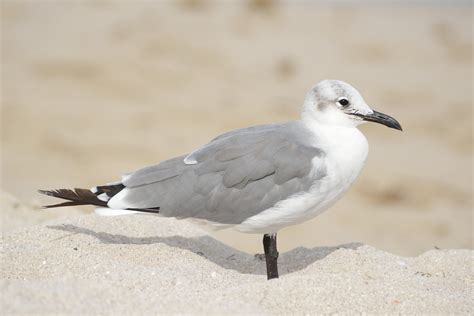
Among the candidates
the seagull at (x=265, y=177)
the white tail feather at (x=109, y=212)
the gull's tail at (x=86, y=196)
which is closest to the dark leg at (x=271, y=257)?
the seagull at (x=265, y=177)

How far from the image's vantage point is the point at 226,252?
5188mm

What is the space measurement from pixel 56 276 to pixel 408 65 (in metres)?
9.56

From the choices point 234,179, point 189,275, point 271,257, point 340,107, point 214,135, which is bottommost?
point 189,275

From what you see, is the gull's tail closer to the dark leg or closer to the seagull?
the seagull

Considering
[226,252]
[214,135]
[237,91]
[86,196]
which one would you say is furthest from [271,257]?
[237,91]

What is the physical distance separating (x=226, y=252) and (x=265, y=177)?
902mm

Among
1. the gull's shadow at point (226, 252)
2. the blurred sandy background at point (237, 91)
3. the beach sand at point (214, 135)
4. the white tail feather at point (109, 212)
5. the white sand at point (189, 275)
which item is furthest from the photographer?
the blurred sandy background at point (237, 91)

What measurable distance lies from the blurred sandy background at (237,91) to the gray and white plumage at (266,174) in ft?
5.55

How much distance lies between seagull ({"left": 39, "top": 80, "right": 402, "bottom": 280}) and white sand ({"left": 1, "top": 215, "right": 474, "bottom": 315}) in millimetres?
291

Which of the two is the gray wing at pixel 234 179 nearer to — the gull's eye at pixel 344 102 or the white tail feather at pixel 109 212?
the white tail feather at pixel 109 212

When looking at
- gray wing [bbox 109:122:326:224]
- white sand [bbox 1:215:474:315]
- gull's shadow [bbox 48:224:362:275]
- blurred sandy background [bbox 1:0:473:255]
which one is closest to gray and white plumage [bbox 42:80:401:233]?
gray wing [bbox 109:122:326:224]

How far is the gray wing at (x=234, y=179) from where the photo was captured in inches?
174

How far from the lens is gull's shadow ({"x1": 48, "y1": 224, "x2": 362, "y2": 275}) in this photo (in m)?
4.93

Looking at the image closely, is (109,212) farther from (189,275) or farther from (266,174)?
(266,174)
